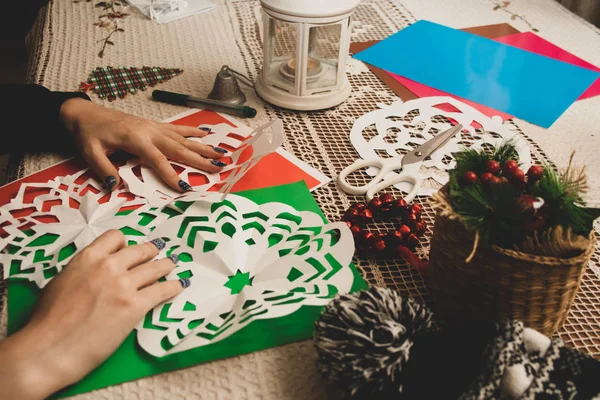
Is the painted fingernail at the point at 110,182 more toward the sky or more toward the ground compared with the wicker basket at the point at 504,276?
more toward the ground

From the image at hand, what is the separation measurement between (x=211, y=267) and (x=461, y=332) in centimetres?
29

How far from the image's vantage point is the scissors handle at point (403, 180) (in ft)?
2.47

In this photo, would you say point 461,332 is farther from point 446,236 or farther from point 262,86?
point 262,86

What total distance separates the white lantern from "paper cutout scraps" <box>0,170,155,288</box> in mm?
338

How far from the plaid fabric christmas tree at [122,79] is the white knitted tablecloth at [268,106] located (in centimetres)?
2

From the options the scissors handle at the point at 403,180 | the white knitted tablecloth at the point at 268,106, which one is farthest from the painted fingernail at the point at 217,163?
the scissors handle at the point at 403,180

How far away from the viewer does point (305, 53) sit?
86 centimetres

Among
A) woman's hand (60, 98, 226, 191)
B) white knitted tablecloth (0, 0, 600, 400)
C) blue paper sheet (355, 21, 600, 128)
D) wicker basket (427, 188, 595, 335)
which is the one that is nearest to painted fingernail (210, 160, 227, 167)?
woman's hand (60, 98, 226, 191)

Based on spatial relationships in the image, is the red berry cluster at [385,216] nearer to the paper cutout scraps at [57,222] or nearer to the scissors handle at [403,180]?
the scissors handle at [403,180]

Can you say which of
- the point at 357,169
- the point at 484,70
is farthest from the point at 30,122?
the point at 484,70

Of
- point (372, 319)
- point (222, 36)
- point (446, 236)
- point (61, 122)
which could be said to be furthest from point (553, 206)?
point (222, 36)

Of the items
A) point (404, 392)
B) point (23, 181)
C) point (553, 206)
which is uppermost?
point (553, 206)

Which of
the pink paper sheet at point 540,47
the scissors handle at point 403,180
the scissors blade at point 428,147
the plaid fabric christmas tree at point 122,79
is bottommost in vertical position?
the plaid fabric christmas tree at point 122,79

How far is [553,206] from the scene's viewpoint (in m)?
0.52
